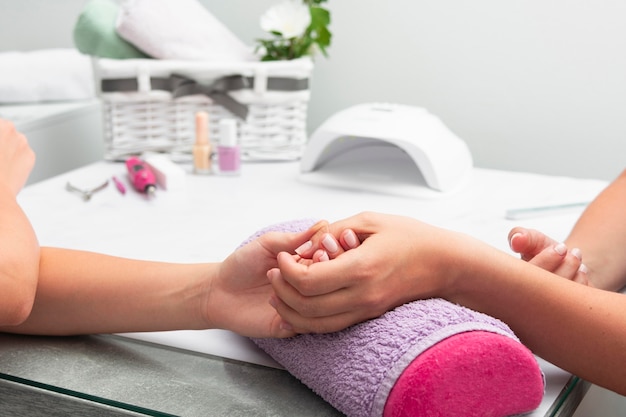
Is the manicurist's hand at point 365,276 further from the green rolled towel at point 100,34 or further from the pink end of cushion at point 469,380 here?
the green rolled towel at point 100,34

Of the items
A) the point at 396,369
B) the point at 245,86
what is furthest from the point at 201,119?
the point at 396,369

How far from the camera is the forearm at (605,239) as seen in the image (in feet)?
3.37

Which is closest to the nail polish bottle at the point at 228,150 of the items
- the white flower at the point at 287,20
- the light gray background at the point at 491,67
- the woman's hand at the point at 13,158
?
the white flower at the point at 287,20

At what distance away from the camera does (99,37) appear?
167 cm

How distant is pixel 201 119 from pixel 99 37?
11.6 inches

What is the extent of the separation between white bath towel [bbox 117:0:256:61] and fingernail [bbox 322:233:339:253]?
102 centimetres

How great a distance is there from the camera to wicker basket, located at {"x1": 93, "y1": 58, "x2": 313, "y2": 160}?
1621 mm

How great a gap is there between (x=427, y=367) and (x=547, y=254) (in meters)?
0.30

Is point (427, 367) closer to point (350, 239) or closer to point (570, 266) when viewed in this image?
point (350, 239)

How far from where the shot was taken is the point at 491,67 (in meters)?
1.92

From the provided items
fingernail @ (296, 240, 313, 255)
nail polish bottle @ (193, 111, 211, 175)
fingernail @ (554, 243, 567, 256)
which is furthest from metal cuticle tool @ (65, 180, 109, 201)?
fingernail @ (554, 243, 567, 256)

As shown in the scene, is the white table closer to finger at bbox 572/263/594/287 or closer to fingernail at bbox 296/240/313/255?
finger at bbox 572/263/594/287

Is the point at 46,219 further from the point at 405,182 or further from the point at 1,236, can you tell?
the point at 405,182

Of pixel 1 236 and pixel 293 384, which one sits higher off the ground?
pixel 1 236
